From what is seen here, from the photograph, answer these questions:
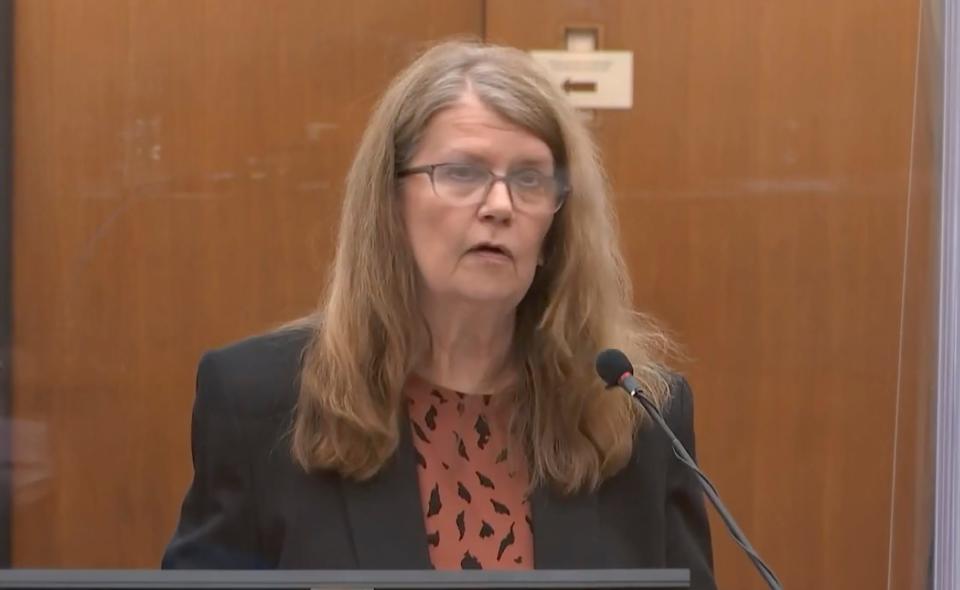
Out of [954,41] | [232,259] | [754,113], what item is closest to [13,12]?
[232,259]

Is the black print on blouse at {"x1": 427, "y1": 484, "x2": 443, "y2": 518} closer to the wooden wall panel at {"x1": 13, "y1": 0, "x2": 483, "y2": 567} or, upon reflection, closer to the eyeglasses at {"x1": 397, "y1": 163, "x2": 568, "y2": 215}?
the eyeglasses at {"x1": 397, "y1": 163, "x2": 568, "y2": 215}

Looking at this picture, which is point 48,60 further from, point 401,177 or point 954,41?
point 954,41

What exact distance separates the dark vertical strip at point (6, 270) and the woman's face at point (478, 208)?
169 centimetres

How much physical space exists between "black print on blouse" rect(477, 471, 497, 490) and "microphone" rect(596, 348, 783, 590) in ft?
0.93

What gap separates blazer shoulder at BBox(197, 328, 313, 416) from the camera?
148 centimetres

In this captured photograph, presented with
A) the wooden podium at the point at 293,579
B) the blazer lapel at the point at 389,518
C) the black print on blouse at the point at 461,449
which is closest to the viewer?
the wooden podium at the point at 293,579

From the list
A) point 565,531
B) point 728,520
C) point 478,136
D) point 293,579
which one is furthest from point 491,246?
point 293,579

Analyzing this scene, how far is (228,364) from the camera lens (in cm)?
150

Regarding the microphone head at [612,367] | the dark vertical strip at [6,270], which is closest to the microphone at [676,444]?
the microphone head at [612,367]

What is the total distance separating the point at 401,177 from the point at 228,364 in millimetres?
299

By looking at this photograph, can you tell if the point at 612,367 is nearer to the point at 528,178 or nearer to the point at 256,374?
the point at 528,178

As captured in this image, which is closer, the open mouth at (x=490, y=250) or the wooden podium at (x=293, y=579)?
the wooden podium at (x=293, y=579)

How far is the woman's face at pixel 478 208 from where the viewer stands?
4.67 ft

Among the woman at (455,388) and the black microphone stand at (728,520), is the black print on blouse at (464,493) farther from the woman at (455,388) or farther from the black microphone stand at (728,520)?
the black microphone stand at (728,520)
